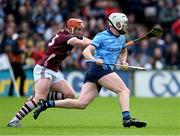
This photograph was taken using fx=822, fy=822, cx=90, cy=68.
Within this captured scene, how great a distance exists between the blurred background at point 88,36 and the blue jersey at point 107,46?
1067 cm

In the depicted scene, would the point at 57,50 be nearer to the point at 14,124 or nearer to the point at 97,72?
the point at 97,72

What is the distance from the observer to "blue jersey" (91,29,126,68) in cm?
1527

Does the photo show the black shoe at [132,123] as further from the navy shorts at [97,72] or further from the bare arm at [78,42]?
the bare arm at [78,42]

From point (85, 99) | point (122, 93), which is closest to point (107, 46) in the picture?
point (122, 93)

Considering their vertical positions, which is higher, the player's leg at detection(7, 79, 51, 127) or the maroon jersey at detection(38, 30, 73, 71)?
the maroon jersey at detection(38, 30, 73, 71)

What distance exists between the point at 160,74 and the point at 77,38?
1221cm

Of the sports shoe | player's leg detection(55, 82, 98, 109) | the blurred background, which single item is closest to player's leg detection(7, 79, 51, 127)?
the sports shoe

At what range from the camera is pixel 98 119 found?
57.8 ft

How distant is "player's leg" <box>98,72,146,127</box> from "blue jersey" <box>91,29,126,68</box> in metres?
0.36

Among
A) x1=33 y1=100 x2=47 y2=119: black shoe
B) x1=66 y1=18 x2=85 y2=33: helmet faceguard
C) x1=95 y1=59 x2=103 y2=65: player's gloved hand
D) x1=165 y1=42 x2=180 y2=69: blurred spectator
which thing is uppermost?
x1=66 y1=18 x2=85 y2=33: helmet faceguard

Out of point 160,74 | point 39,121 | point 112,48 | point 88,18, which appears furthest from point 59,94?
point 88,18

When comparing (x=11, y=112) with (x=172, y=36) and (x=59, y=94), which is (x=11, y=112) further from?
(x=172, y=36)

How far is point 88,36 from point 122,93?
1438cm

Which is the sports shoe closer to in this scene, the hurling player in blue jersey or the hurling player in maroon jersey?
the hurling player in blue jersey
